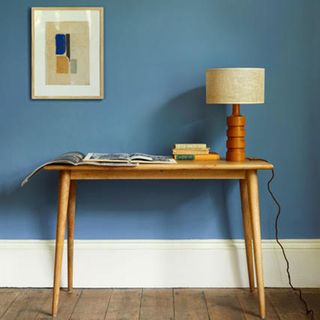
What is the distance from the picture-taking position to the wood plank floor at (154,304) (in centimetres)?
261

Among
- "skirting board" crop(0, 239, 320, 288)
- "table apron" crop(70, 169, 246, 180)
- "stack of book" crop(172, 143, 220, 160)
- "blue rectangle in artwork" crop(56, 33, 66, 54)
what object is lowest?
"skirting board" crop(0, 239, 320, 288)

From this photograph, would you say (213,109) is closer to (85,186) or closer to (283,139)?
(283,139)

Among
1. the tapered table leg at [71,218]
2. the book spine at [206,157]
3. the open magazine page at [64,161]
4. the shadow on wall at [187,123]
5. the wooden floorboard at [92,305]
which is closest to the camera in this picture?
the open magazine page at [64,161]

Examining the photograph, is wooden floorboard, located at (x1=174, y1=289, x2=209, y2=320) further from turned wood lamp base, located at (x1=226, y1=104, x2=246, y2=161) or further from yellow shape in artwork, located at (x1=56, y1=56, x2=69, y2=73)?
yellow shape in artwork, located at (x1=56, y1=56, x2=69, y2=73)

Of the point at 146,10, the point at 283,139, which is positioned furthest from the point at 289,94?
the point at 146,10

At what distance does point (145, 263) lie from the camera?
9.84 feet

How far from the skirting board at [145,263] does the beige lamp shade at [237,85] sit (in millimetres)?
850

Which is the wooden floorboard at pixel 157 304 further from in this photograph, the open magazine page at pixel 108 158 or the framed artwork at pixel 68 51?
the framed artwork at pixel 68 51

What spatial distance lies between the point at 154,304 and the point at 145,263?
0.97 ft

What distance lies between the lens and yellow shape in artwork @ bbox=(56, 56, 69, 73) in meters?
2.92

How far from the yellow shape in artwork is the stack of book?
73 cm

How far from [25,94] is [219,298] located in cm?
150

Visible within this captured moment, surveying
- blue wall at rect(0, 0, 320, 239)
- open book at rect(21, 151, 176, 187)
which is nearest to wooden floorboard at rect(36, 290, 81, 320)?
blue wall at rect(0, 0, 320, 239)

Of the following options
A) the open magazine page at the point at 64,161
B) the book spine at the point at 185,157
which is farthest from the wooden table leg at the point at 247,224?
the open magazine page at the point at 64,161
